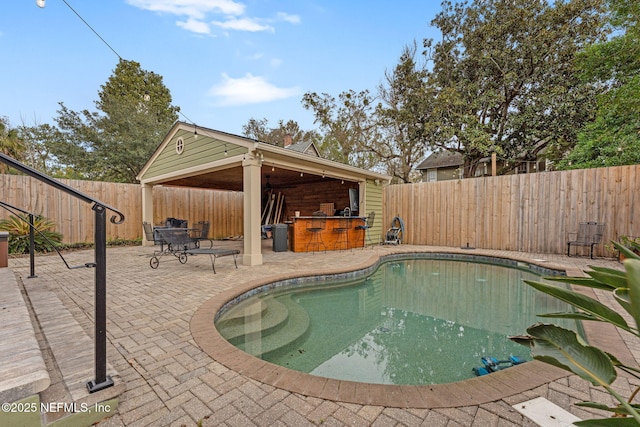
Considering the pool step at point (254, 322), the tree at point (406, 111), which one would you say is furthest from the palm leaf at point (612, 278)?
the tree at point (406, 111)

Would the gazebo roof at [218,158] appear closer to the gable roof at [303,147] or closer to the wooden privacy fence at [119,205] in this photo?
the wooden privacy fence at [119,205]

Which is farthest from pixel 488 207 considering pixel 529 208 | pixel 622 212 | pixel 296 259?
→ pixel 296 259

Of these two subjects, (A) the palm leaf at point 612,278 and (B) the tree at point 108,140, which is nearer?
(A) the palm leaf at point 612,278

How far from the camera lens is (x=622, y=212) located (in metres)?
6.55

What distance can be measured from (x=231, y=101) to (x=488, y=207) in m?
12.1

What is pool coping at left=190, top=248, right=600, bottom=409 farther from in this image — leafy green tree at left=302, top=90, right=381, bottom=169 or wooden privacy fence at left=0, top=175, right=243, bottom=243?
leafy green tree at left=302, top=90, right=381, bottom=169

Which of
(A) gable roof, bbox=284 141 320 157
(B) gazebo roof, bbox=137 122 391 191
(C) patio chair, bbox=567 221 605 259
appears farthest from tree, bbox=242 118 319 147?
(C) patio chair, bbox=567 221 605 259

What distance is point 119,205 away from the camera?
9.34m

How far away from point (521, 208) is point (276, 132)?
21.2 meters

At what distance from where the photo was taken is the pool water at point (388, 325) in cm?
263

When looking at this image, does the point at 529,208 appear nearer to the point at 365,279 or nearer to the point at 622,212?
the point at 622,212

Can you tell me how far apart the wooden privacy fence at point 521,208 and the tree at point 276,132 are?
1628 centimetres

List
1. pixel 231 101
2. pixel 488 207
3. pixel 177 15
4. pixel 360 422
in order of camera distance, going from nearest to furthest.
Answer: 1. pixel 360 422
2. pixel 177 15
3. pixel 488 207
4. pixel 231 101

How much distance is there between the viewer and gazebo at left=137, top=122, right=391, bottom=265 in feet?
19.7
